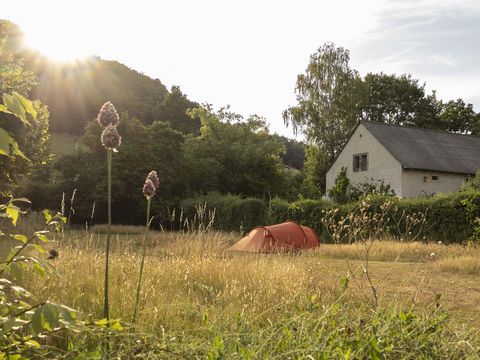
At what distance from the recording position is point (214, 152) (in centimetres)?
3656

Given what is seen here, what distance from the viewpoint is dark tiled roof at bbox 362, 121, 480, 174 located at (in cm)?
3002

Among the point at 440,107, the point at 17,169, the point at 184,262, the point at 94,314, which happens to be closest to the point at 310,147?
the point at 440,107

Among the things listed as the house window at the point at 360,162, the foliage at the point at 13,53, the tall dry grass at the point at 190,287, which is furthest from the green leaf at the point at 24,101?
→ the house window at the point at 360,162

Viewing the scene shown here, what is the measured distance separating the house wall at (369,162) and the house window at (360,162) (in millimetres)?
220

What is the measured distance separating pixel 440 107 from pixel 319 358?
5430 centimetres

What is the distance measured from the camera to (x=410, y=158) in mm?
29984

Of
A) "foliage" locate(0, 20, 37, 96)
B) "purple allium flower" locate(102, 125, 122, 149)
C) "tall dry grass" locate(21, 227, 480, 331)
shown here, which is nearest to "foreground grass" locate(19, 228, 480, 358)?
"tall dry grass" locate(21, 227, 480, 331)

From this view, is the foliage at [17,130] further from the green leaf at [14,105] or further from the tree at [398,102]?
the tree at [398,102]

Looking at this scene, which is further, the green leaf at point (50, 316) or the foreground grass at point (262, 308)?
the foreground grass at point (262, 308)

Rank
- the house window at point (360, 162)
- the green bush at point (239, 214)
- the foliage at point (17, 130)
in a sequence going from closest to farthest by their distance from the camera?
the foliage at point (17, 130) → the green bush at point (239, 214) → the house window at point (360, 162)

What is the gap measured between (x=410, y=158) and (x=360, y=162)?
168 inches

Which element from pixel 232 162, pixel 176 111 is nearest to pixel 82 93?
pixel 176 111

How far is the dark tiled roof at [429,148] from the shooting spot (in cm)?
3002

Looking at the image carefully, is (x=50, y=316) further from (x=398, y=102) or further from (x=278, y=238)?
(x=398, y=102)
